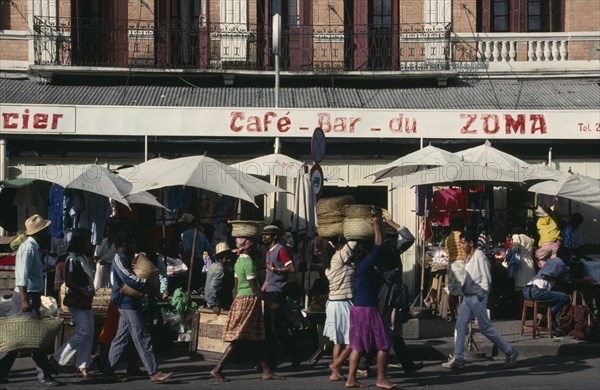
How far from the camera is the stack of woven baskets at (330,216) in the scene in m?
16.1

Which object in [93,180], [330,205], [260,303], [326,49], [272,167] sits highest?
[326,49]

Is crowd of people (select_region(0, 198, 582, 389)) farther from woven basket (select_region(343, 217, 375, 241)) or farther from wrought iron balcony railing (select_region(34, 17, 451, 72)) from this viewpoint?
wrought iron balcony railing (select_region(34, 17, 451, 72))

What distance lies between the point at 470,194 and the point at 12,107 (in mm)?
7997

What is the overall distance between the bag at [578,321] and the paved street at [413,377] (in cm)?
76

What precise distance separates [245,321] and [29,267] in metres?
2.47

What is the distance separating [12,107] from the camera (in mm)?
18906

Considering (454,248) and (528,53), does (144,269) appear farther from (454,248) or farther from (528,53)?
(528,53)

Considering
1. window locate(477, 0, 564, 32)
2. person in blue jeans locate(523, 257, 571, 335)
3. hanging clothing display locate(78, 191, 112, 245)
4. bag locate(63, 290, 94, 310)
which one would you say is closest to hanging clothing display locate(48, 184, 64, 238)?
hanging clothing display locate(78, 191, 112, 245)

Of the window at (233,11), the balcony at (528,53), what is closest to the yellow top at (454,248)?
the balcony at (528,53)

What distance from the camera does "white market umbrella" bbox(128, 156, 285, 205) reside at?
1500 cm

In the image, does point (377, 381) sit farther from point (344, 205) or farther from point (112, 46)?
point (112, 46)

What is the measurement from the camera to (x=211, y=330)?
14062mm

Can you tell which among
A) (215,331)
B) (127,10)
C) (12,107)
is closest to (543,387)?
(215,331)

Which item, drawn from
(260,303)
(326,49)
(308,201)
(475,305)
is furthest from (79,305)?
(326,49)
